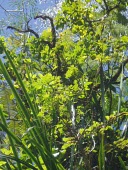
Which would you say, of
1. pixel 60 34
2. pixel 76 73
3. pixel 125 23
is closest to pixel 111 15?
pixel 60 34

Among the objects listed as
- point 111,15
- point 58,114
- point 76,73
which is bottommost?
point 58,114

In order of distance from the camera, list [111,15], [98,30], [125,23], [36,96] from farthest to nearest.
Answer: [125,23] < [111,15] < [98,30] < [36,96]

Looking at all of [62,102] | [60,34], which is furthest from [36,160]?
[60,34]

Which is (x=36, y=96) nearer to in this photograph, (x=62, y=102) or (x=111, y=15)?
(x=62, y=102)

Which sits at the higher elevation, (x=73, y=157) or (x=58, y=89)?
(x=58, y=89)

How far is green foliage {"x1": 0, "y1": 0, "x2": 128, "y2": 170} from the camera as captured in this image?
5.77 feet

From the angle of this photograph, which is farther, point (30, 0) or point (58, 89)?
point (30, 0)

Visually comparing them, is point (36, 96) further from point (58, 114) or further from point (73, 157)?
point (73, 157)

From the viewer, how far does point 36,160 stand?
1.74m

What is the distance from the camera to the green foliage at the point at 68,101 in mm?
1760

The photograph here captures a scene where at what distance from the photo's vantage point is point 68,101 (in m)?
2.08

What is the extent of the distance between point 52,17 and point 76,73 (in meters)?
0.81

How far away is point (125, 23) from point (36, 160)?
2464mm

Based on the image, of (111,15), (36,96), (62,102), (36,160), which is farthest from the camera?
(111,15)
